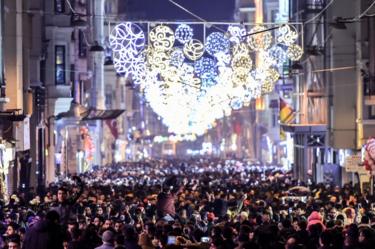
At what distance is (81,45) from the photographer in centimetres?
7581

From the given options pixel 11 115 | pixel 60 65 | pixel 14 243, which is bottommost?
pixel 14 243

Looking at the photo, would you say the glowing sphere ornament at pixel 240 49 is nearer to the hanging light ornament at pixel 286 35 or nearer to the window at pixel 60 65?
the hanging light ornament at pixel 286 35

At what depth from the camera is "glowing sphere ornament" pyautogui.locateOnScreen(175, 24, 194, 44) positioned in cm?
3831

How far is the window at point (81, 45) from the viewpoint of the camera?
245ft

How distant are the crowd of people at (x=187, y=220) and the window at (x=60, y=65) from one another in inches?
611

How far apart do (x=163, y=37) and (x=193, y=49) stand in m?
1.74

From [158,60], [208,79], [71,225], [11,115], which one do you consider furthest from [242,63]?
[71,225]

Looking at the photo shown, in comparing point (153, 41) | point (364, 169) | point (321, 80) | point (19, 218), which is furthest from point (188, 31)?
point (321, 80)

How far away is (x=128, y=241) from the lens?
1794 centimetres

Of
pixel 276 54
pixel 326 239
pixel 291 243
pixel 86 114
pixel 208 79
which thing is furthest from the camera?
pixel 86 114

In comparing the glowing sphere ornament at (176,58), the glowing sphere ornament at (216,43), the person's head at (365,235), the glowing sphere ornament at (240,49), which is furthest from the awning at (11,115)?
the person's head at (365,235)

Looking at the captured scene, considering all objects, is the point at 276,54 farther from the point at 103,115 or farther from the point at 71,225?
the point at 71,225

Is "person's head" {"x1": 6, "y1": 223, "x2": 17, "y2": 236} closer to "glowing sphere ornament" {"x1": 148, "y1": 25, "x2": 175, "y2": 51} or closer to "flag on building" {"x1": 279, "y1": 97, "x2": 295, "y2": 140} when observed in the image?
"glowing sphere ornament" {"x1": 148, "y1": 25, "x2": 175, "y2": 51}

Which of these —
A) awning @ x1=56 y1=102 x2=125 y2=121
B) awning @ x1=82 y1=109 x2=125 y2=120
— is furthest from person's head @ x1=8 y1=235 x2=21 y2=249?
awning @ x1=82 y1=109 x2=125 y2=120
